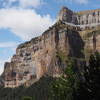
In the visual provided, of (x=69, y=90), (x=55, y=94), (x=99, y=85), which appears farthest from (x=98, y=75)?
(x=55, y=94)

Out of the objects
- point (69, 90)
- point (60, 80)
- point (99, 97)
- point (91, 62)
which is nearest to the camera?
point (99, 97)

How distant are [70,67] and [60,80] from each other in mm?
3282

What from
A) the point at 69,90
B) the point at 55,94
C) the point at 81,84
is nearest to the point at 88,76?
the point at 81,84

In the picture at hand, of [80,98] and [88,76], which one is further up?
[88,76]

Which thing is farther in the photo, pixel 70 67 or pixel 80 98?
pixel 70 67

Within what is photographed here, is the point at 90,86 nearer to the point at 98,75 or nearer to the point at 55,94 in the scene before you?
the point at 98,75

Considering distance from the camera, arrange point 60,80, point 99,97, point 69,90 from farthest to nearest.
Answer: point 60,80, point 69,90, point 99,97

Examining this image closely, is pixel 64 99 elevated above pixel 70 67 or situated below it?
below

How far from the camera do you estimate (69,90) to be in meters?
62.6

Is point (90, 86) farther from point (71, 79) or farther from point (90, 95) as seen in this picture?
point (71, 79)

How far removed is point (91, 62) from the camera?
182 feet

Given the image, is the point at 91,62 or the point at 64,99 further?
the point at 64,99

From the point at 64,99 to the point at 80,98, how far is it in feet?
32.1

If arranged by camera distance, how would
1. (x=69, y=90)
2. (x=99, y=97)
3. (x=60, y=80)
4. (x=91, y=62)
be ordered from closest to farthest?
(x=99, y=97), (x=91, y=62), (x=69, y=90), (x=60, y=80)
